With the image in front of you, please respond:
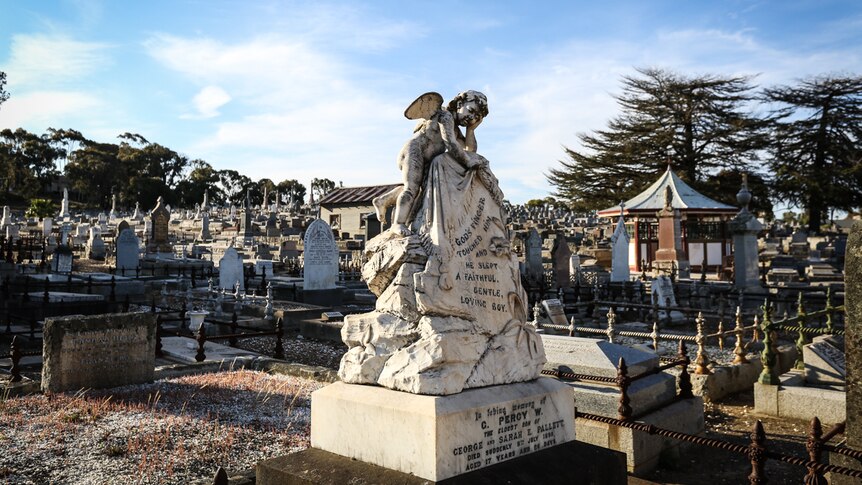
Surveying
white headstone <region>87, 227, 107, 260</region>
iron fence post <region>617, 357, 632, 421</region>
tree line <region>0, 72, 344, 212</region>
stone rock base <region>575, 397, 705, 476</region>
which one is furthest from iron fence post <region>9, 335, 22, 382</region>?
tree line <region>0, 72, 344, 212</region>

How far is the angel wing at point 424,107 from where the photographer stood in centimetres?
443

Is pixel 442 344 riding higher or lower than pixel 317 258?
lower

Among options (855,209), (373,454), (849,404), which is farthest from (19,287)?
(855,209)

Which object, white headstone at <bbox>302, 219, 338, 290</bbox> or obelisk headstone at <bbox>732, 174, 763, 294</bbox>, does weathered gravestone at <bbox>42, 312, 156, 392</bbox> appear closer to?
white headstone at <bbox>302, 219, 338, 290</bbox>

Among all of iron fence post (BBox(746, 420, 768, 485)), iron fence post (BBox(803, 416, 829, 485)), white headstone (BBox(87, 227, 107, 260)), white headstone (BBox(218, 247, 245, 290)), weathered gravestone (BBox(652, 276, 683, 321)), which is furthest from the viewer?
white headstone (BBox(87, 227, 107, 260))

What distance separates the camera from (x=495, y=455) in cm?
377

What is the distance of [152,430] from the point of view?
243 inches

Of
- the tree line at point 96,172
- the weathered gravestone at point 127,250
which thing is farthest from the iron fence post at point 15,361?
the tree line at point 96,172

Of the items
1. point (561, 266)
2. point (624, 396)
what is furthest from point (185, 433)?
point (561, 266)

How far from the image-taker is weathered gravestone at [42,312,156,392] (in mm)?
7770

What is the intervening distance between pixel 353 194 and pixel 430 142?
48178 millimetres

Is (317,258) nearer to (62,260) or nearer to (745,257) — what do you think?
(62,260)

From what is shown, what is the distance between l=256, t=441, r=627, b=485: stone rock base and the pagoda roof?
99.6ft

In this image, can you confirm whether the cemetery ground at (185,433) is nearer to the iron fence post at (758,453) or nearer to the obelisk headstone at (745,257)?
the iron fence post at (758,453)
